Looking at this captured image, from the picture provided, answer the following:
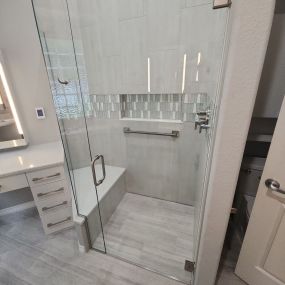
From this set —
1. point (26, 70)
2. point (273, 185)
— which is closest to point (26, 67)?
point (26, 70)

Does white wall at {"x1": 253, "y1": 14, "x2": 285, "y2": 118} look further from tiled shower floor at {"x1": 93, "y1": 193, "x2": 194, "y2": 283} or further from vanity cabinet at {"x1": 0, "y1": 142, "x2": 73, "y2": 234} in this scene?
vanity cabinet at {"x1": 0, "y1": 142, "x2": 73, "y2": 234}

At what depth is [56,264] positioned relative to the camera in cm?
148

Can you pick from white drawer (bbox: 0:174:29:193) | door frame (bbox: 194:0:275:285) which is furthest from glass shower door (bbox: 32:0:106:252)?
door frame (bbox: 194:0:275:285)

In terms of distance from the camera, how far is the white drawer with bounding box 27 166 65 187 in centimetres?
150

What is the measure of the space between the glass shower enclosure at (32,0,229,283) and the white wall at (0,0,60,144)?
0.39ft

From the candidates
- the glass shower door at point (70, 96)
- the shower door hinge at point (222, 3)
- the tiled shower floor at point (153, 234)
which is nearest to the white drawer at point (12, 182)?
the glass shower door at point (70, 96)

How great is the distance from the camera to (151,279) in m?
1.37

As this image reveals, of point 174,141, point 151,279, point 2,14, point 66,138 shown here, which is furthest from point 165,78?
point 151,279

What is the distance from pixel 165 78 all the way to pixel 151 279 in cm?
178

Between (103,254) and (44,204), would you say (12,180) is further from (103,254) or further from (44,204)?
(103,254)

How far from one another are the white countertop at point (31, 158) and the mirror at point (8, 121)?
0.10 metres

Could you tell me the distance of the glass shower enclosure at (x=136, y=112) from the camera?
4.86 ft

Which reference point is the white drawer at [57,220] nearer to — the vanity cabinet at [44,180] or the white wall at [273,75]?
the vanity cabinet at [44,180]

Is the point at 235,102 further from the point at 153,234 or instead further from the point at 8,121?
the point at 8,121
